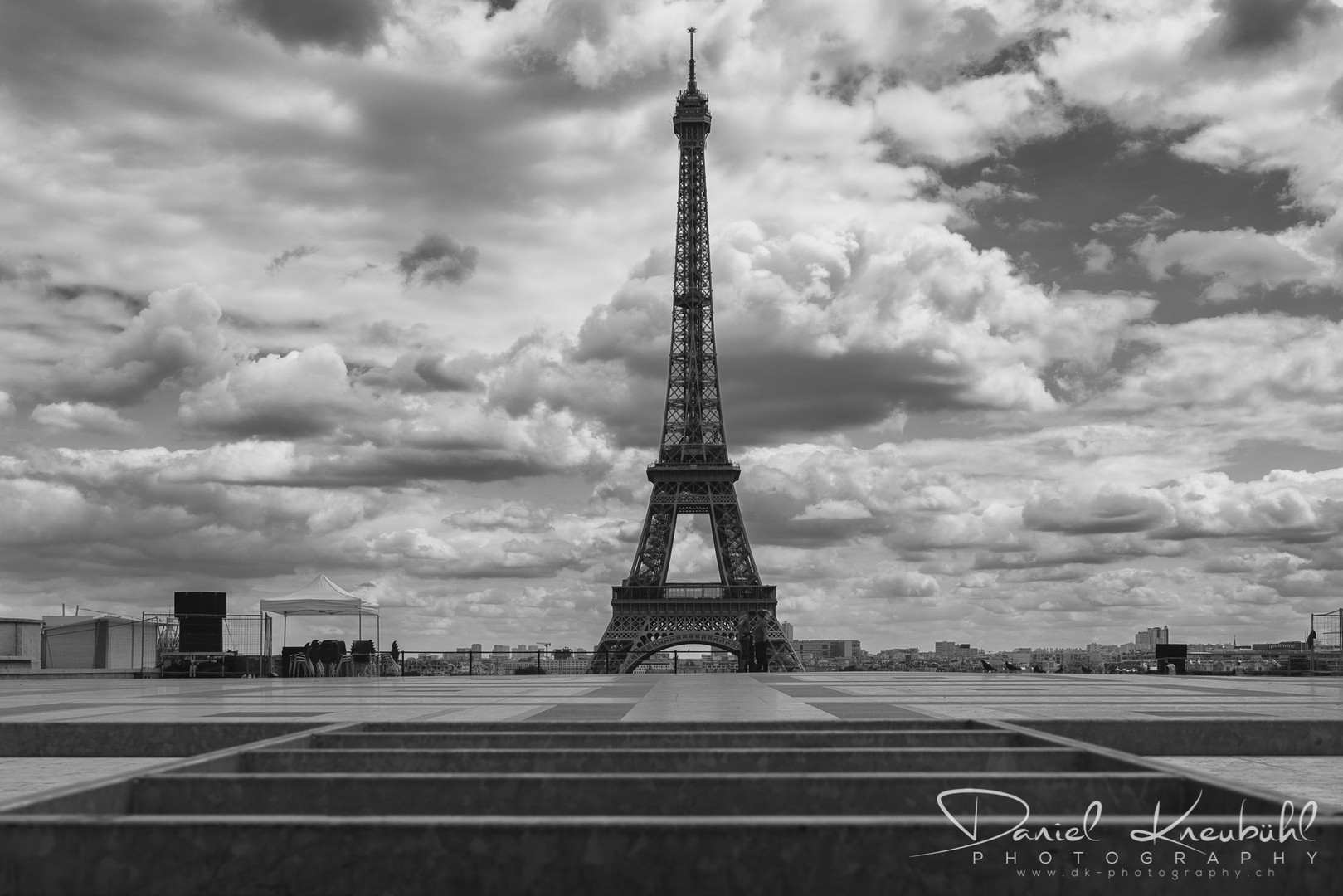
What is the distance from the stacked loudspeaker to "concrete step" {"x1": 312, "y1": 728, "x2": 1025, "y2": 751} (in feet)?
107

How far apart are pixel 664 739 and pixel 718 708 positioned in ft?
23.2

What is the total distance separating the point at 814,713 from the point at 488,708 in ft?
Answer: 14.1

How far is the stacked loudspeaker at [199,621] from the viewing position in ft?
121

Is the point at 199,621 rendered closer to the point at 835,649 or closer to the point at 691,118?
the point at 691,118

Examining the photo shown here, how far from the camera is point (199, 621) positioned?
3716cm

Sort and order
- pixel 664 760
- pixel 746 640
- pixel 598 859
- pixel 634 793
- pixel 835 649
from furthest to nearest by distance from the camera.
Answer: pixel 835 649
pixel 746 640
pixel 664 760
pixel 634 793
pixel 598 859

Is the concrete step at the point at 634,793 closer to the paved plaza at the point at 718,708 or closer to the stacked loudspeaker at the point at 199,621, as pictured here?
the paved plaza at the point at 718,708

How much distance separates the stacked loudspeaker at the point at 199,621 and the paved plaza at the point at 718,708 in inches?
632

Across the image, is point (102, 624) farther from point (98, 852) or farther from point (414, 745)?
point (98, 852)

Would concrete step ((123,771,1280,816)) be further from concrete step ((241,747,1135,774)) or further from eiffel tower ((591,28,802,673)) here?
eiffel tower ((591,28,802,673))

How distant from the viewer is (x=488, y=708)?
1427cm

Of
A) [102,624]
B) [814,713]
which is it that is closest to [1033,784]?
[814,713]

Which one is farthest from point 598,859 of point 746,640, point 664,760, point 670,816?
point 746,640

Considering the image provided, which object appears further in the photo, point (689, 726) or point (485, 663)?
point (485, 663)
